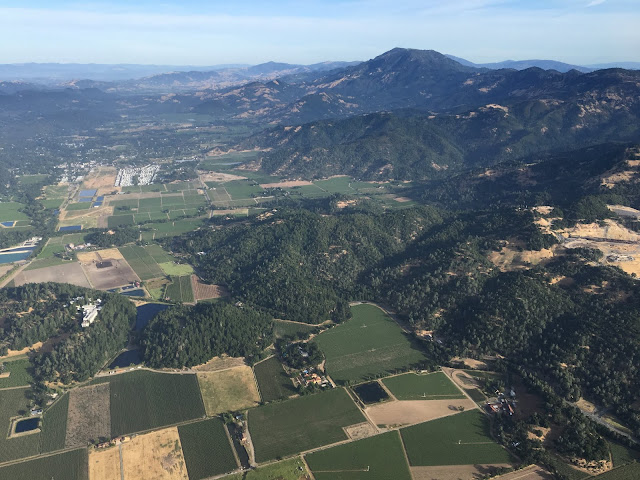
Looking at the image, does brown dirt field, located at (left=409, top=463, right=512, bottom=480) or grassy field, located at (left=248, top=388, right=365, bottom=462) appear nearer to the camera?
brown dirt field, located at (left=409, top=463, right=512, bottom=480)

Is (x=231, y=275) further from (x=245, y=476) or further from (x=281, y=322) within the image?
(x=245, y=476)

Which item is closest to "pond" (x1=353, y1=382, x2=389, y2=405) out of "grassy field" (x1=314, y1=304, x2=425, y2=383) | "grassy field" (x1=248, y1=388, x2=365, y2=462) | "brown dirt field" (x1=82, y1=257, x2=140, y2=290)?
"grassy field" (x1=314, y1=304, x2=425, y2=383)

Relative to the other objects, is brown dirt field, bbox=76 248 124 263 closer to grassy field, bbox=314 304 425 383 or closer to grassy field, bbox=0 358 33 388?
grassy field, bbox=0 358 33 388

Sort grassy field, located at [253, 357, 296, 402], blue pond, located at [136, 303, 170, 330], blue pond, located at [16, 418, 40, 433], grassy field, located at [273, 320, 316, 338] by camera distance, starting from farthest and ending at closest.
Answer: blue pond, located at [136, 303, 170, 330], grassy field, located at [273, 320, 316, 338], grassy field, located at [253, 357, 296, 402], blue pond, located at [16, 418, 40, 433]

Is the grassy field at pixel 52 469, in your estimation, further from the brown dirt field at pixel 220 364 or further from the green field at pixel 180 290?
the green field at pixel 180 290

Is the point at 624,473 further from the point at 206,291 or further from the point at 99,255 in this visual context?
the point at 99,255

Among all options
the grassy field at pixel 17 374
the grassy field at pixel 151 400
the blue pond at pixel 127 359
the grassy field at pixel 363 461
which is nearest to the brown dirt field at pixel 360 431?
the grassy field at pixel 363 461
